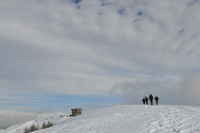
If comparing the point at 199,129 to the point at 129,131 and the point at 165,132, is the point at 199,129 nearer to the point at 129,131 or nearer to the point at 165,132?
the point at 165,132

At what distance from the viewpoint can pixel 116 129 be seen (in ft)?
46.0

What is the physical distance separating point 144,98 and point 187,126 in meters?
18.6

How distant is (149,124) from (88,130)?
17.7 feet

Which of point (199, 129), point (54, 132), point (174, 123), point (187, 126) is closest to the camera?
point (199, 129)

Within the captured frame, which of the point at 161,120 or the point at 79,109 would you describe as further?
the point at 79,109

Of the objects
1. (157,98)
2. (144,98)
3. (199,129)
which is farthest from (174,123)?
(144,98)

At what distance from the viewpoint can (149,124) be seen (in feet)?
45.8

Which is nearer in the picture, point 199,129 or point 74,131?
point 199,129

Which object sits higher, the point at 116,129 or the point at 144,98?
the point at 144,98

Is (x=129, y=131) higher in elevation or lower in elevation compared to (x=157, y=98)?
lower

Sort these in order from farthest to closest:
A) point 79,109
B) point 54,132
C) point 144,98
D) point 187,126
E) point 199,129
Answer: point 79,109
point 144,98
point 54,132
point 187,126
point 199,129

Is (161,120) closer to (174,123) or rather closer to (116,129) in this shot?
(174,123)

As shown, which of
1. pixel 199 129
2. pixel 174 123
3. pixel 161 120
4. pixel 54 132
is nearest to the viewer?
pixel 199 129

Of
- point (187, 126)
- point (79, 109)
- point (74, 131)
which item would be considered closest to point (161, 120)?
point (187, 126)
